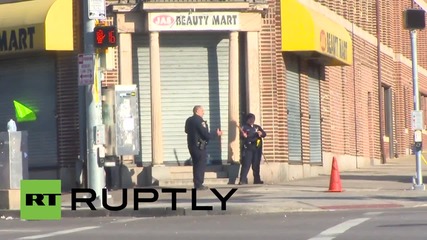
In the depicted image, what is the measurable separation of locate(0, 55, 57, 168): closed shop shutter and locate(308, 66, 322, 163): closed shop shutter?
6675 mm

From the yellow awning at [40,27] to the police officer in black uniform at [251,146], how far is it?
4327mm

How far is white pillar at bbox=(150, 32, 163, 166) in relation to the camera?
1055 inches

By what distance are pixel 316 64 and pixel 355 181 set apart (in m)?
4.46

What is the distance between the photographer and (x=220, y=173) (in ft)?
90.4

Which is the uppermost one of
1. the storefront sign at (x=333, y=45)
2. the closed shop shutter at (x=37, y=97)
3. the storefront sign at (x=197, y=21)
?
the storefront sign at (x=197, y=21)

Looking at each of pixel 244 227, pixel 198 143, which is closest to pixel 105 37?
pixel 198 143

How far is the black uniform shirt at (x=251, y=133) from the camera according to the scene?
87.2 ft

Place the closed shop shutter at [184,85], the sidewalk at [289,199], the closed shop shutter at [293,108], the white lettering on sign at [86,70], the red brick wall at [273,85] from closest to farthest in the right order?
the sidewalk at [289,199] → the white lettering on sign at [86,70] → the closed shop shutter at [184,85] → the red brick wall at [273,85] → the closed shop shutter at [293,108]

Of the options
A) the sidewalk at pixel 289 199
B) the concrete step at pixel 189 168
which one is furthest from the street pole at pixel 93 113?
the concrete step at pixel 189 168

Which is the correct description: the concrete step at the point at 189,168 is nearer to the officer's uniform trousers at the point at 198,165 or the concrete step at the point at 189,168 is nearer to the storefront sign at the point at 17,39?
the officer's uniform trousers at the point at 198,165

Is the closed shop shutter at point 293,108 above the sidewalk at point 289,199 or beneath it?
above

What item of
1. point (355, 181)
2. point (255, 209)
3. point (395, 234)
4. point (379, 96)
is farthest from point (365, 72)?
point (395, 234)

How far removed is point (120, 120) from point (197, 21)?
581cm

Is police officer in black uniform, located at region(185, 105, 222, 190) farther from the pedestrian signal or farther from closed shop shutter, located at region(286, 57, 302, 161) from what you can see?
closed shop shutter, located at region(286, 57, 302, 161)
